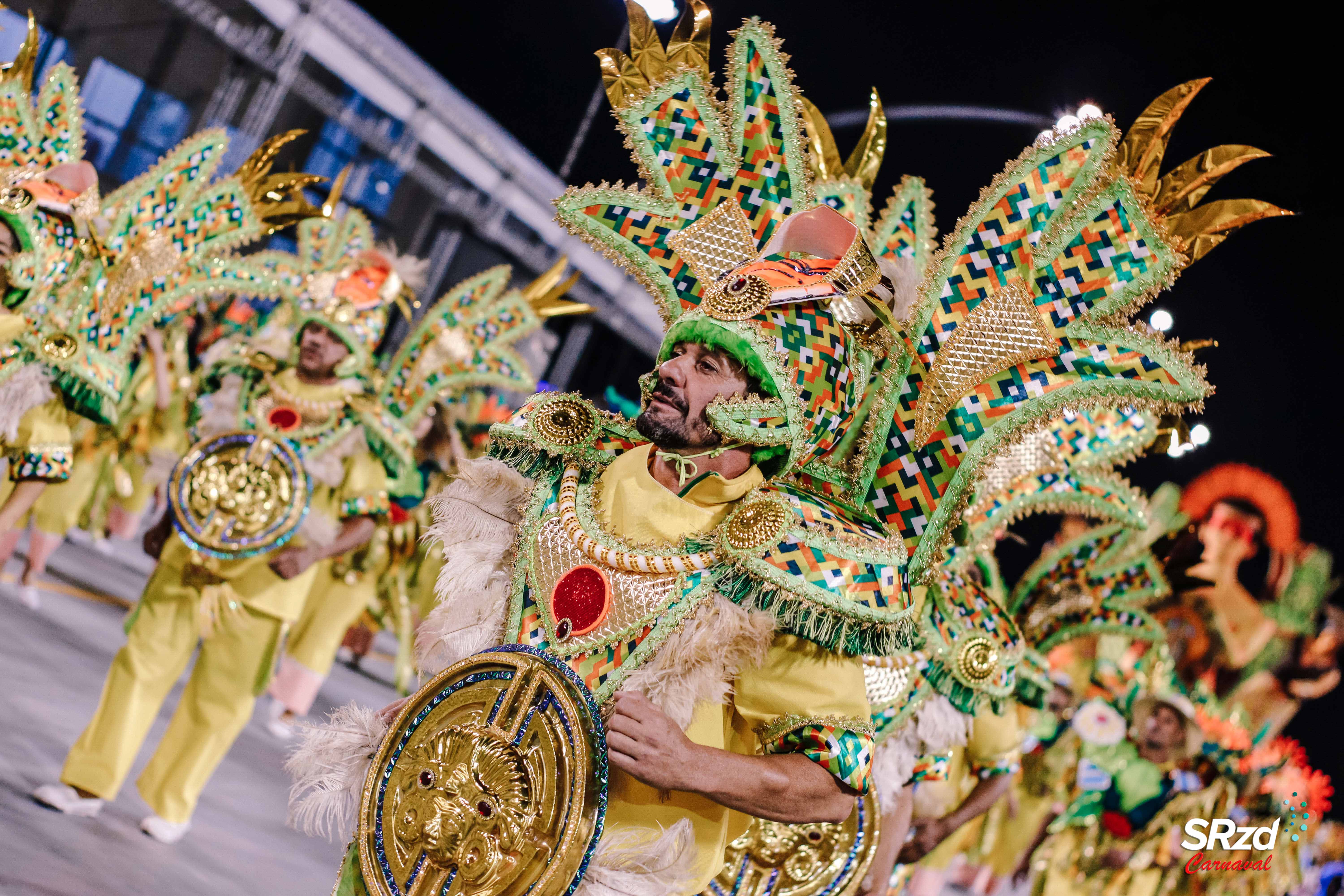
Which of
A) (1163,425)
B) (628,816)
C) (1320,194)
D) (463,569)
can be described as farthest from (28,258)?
(1320,194)

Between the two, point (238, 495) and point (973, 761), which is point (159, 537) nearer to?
point (238, 495)

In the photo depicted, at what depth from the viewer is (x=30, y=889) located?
3275mm

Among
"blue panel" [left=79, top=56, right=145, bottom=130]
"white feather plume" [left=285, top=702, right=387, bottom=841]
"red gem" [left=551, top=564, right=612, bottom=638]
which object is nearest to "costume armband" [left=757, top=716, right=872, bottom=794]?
"red gem" [left=551, top=564, right=612, bottom=638]

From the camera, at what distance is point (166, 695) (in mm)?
4668

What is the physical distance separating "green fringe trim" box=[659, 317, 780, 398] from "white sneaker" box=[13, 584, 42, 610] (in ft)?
19.1

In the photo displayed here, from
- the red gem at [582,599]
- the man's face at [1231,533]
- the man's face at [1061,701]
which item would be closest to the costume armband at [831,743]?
the red gem at [582,599]

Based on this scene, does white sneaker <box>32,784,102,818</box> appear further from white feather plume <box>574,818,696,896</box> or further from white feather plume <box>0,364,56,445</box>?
white feather plume <box>574,818,696,896</box>

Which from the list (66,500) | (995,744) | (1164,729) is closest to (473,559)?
(995,744)

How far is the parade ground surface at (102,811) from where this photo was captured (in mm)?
3664

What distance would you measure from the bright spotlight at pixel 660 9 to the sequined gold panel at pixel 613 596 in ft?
4.15

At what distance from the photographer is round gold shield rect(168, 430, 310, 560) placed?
15.0 ft

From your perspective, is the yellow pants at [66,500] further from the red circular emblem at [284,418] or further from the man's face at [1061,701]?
the man's face at [1061,701]

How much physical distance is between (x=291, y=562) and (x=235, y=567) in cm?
24

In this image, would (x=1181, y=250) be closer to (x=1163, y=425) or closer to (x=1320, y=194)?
(x=1163, y=425)
